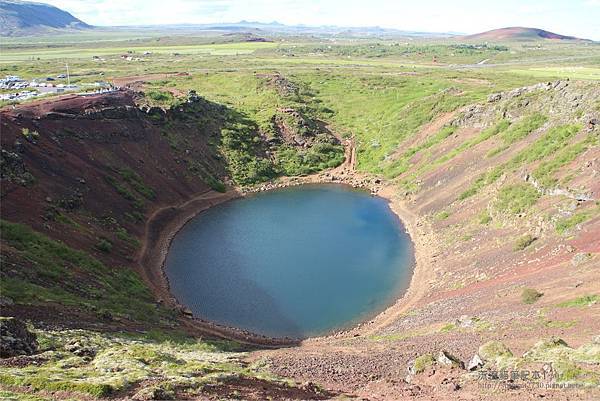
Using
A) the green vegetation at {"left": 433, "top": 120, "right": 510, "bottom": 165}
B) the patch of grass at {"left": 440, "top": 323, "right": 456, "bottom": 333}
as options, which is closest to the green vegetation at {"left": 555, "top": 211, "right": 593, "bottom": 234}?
the patch of grass at {"left": 440, "top": 323, "right": 456, "bottom": 333}

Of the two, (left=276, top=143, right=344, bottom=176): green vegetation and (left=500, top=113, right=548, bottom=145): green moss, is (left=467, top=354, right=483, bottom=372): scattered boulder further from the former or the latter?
(left=276, top=143, right=344, bottom=176): green vegetation

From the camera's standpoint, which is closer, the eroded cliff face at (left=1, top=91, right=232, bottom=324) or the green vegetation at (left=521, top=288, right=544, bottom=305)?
the green vegetation at (left=521, top=288, right=544, bottom=305)

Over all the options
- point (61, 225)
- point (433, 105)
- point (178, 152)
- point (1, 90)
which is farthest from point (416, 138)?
point (1, 90)

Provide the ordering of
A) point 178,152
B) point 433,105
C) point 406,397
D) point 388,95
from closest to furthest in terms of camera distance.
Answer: point 406,397
point 178,152
point 433,105
point 388,95

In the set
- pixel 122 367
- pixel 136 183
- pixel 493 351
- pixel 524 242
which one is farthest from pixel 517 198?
pixel 136 183

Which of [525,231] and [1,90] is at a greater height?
[1,90]

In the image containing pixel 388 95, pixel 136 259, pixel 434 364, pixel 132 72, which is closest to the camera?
pixel 434 364

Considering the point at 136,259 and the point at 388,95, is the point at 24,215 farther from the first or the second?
the point at 388,95
